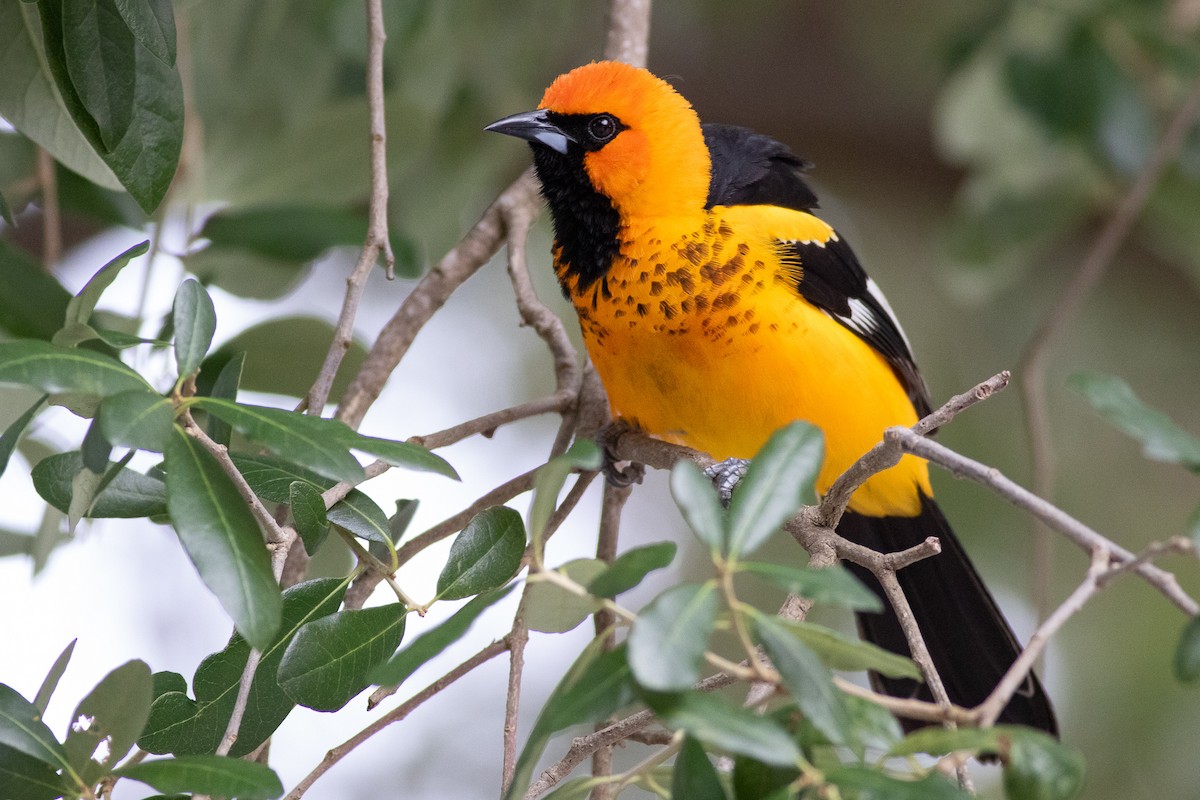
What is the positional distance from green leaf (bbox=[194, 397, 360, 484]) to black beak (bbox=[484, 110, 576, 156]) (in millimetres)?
1420

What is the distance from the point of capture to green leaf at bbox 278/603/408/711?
1.45m

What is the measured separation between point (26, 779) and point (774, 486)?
33.1 inches

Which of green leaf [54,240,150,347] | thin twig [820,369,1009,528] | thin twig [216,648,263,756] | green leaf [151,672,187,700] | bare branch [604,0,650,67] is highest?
bare branch [604,0,650,67]

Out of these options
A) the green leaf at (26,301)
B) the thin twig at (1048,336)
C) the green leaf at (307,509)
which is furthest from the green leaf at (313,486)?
the thin twig at (1048,336)

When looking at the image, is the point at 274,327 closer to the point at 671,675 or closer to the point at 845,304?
the point at 845,304

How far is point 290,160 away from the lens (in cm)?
285

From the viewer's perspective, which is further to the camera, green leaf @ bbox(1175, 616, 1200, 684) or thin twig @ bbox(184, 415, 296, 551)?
thin twig @ bbox(184, 415, 296, 551)

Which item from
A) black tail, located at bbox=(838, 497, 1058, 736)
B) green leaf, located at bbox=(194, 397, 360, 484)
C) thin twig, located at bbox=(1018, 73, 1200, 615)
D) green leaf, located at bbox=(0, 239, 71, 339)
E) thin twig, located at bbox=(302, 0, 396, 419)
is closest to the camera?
green leaf, located at bbox=(194, 397, 360, 484)

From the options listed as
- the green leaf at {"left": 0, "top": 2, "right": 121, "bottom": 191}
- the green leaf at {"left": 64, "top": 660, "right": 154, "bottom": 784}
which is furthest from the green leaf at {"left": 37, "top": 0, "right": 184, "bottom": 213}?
the green leaf at {"left": 64, "top": 660, "right": 154, "bottom": 784}

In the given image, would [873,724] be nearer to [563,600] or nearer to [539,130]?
[563,600]

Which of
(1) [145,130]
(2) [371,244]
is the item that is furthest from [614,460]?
(1) [145,130]

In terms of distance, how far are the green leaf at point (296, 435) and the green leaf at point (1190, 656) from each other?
0.80 meters

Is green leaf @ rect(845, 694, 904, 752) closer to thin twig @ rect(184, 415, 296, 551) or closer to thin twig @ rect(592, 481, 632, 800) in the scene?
thin twig @ rect(184, 415, 296, 551)

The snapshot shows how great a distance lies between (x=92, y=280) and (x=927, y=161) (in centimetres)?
428
